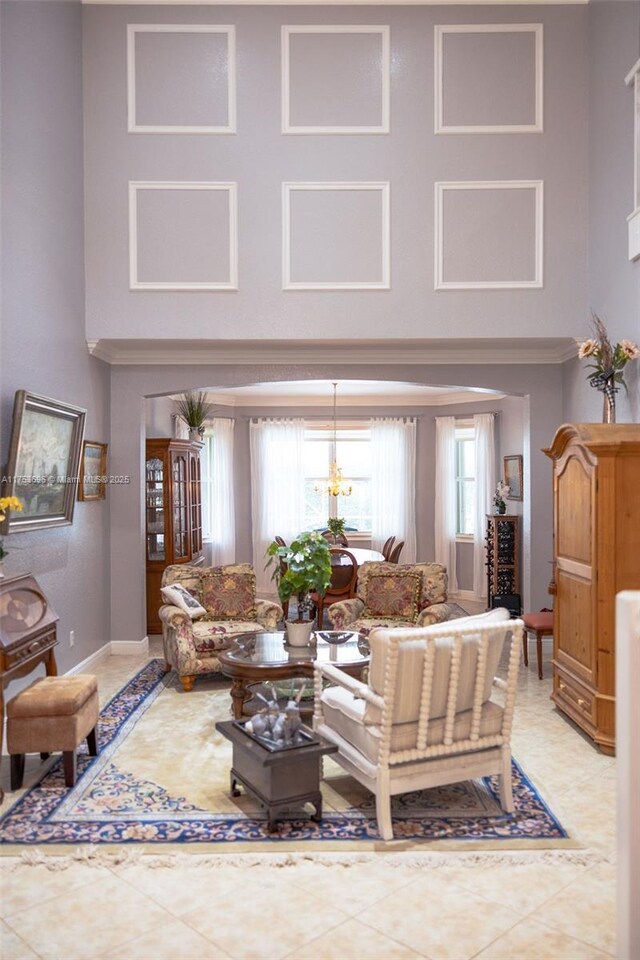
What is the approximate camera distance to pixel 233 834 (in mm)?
3275

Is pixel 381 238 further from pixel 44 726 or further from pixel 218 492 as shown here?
pixel 218 492

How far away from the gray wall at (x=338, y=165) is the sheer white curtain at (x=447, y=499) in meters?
4.20

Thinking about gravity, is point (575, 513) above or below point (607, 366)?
below

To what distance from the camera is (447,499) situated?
33.9 ft

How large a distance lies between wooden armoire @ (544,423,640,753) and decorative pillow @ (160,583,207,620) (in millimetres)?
2772

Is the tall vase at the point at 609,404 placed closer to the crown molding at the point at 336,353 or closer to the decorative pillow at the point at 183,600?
the crown molding at the point at 336,353

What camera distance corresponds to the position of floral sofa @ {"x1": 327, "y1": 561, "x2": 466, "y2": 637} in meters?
6.01

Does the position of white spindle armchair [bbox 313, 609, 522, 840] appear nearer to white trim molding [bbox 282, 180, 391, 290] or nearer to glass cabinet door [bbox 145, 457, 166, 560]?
white trim molding [bbox 282, 180, 391, 290]

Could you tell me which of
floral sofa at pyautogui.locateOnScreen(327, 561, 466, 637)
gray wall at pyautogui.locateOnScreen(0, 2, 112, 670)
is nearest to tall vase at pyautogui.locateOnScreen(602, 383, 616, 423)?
floral sofa at pyautogui.locateOnScreen(327, 561, 466, 637)

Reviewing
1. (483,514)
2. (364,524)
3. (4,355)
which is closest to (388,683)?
(4,355)

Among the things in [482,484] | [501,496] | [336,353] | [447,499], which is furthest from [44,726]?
[447,499]

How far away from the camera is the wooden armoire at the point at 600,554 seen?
4.22 metres

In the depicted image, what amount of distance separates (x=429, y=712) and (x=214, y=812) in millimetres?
1133

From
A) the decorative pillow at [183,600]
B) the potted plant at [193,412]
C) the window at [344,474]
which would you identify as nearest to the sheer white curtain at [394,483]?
the window at [344,474]
